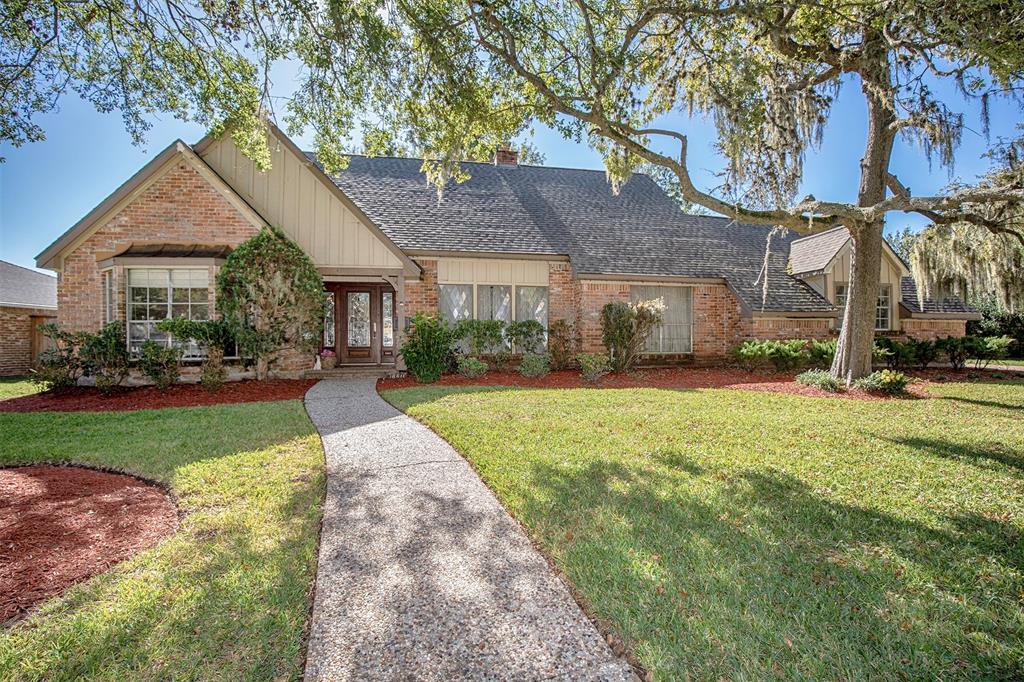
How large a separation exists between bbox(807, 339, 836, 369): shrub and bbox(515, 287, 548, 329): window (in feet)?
23.6

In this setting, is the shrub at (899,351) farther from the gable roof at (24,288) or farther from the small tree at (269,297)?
the gable roof at (24,288)

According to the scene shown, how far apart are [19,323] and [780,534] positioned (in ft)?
73.1

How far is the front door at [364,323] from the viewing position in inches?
565

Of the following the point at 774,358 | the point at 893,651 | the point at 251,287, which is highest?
the point at 251,287

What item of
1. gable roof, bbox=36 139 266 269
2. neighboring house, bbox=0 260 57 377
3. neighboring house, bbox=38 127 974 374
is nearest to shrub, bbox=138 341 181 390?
neighboring house, bbox=38 127 974 374

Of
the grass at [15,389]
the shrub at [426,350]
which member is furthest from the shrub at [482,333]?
the grass at [15,389]

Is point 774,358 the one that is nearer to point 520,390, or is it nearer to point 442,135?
point 520,390

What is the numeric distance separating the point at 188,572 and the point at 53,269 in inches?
435

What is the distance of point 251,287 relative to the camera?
9.67m

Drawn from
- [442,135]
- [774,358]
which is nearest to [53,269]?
[442,135]

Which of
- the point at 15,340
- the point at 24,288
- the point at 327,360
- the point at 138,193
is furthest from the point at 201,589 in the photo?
the point at 24,288

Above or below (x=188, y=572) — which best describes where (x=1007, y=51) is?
above

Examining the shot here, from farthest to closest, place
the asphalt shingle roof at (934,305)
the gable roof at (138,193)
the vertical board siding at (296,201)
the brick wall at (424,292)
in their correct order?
the asphalt shingle roof at (934,305), the brick wall at (424,292), the vertical board siding at (296,201), the gable roof at (138,193)

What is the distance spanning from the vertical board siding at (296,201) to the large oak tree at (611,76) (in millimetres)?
3236
